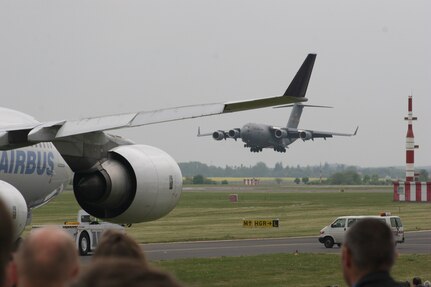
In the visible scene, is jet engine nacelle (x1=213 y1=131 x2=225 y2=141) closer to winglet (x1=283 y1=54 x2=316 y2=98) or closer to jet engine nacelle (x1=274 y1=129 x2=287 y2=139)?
jet engine nacelle (x1=274 y1=129 x2=287 y2=139)

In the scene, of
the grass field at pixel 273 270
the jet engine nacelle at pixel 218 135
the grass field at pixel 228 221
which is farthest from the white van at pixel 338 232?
the jet engine nacelle at pixel 218 135

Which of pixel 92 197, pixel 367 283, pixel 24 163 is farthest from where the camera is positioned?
pixel 24 163

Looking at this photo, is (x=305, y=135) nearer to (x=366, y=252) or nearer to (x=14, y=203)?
(x=14, y=203)

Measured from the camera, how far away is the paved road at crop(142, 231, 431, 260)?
32.5 metres

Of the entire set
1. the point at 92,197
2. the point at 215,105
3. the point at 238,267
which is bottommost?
the point at 238,267

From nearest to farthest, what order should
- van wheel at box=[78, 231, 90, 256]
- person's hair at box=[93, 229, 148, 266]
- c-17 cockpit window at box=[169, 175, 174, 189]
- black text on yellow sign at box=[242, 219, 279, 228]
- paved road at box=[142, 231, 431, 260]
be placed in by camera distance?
person's hair at box=[93, 229, 148, 266] → c-17 cockpit window at box=[169, 175, 174, 189] → paved road at box=[142, 231, 431, 260] → van wheel at box=[78, 231, 90, 256] → black text on yellow sign at box=[242, 219, 279, 228]

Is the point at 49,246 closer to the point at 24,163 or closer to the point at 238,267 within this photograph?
the point at 24,163

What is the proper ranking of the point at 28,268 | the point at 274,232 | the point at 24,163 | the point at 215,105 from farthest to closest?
the point at 274,232, the point at 24,163, the point at 215,105, the point at 28,268

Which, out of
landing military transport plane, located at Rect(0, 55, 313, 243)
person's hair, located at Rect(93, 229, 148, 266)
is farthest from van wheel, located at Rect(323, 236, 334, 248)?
person's hair, located at Rect(93, 229, 148, 266)

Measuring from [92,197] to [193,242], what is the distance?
2431 cm

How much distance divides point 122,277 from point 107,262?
0.13m

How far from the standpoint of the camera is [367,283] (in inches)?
224


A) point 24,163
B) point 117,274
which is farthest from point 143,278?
point 24,163

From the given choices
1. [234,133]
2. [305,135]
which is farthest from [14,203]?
[305,135]
